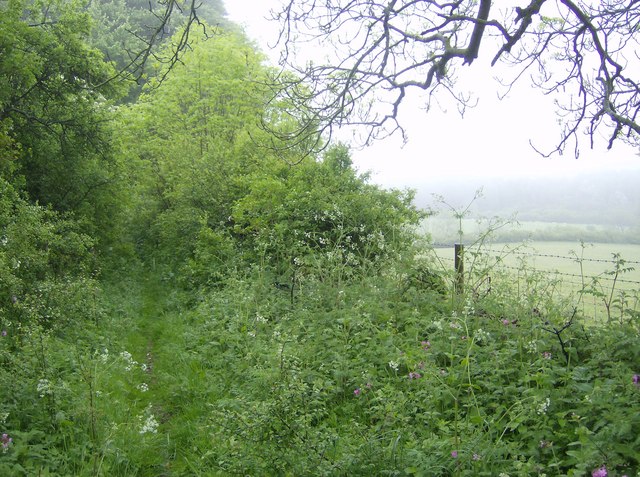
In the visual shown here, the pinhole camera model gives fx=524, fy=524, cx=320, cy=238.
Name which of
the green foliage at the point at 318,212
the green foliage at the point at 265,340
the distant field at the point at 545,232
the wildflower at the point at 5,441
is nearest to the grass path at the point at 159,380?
the green foliage at the point at 265,340

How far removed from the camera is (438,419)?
425 cm

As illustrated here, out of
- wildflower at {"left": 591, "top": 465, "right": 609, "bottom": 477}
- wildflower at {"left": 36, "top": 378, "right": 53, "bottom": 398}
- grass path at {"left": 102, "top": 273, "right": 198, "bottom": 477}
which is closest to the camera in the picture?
wildflower at {"left": 591, "top": 465, "right": 609, "bottom": 477}

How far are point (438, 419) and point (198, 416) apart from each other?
2.54 metres

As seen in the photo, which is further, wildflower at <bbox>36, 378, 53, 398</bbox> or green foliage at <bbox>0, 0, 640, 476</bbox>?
wildflower at <bbox>36, 378, 53, 398</bbox>

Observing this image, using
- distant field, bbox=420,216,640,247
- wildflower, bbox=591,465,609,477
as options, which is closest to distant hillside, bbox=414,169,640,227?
distant field, bbox=420,216,640,247

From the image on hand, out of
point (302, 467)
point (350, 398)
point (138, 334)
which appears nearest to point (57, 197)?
point (138, 334)

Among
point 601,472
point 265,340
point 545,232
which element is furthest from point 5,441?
point 545,232

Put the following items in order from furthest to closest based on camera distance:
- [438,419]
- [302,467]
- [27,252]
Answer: [27,252] < [438,419] < [302,467]

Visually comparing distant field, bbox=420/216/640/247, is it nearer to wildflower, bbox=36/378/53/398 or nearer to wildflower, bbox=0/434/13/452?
wildflower, bbox=36/378/53/398

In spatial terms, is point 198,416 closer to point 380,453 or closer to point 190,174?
point 380,453

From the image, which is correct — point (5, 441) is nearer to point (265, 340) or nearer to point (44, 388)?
point (44, 388)

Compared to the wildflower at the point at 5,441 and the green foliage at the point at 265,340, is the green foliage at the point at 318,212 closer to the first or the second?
the green foliage at the point at 265,340

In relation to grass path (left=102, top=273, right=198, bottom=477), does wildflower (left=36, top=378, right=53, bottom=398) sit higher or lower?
higher

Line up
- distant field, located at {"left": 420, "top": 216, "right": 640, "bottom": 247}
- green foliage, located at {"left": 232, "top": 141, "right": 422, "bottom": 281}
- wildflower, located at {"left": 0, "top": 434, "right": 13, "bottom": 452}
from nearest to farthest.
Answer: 1. wildflower, located at {"left": 0, "top": 434, "right": 13, "bottom": 452}
2. distant field, located at {"left": 420, "top": 216, "right": 640, "bottom": 247}
3. green foliage, located at {"left": 232, "top": 141, "right": 422, "bottom": 281}
